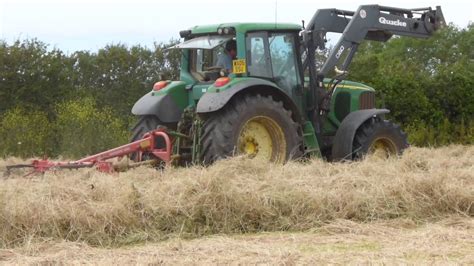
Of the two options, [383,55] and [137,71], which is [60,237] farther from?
[383,55]

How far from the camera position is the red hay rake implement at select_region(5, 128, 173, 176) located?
8398 millimetres

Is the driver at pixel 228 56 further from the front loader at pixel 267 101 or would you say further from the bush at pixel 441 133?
the bush at pixel 441 133

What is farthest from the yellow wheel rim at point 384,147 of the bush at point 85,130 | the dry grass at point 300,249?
the bush at point 85,130

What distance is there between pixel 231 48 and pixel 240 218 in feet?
13.4

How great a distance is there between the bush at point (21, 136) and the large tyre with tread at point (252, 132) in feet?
21.5

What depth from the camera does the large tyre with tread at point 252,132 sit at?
871 centimetres

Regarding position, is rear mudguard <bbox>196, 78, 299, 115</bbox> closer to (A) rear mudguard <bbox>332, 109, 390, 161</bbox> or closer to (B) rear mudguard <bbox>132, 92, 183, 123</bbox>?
(B) rear mudguard <bbox>132, 92, 183, 123</bbox>

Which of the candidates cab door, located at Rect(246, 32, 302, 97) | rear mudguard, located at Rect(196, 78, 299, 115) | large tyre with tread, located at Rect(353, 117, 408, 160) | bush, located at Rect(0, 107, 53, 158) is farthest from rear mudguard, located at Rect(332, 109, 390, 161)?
bush, located at Rect(0, 107, 53, 158)

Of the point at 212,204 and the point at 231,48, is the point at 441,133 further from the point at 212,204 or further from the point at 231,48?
the point at 212,204

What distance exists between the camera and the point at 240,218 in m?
5.98

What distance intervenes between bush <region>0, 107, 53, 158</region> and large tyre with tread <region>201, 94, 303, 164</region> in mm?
6562

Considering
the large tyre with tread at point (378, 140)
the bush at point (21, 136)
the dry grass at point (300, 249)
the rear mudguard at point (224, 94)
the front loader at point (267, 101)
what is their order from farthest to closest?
1. the bush at point (21, 136)
2. the large tyre with tread at point (378, 140)
3. the front loader at point (267, 101)
4. the rear mudguard at point (224, 94)
5. the dry grass at point (300, 249)

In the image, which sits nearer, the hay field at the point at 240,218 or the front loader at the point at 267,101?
the hay field at the point at 240,218

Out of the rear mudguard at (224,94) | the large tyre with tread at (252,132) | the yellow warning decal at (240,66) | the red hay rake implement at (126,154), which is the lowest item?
the red hay rake implement at (126,154)
